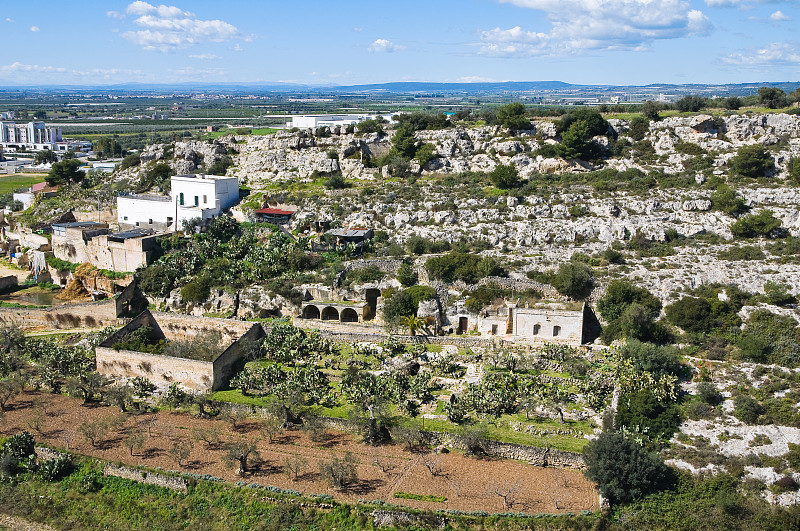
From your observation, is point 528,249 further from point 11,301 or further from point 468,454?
point 11,301

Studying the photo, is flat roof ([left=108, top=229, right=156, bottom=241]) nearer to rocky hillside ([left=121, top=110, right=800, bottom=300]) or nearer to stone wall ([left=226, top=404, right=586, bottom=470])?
rocky hillside ([left=121, top=110, right=800, bottom=300])

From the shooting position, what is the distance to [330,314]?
3809 centimetres

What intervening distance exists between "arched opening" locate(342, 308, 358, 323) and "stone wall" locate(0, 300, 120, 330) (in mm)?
13350

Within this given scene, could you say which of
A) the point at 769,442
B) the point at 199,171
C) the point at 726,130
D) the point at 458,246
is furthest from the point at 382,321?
the point at 726,130

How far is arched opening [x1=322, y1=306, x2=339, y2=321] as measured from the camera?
1490 inches

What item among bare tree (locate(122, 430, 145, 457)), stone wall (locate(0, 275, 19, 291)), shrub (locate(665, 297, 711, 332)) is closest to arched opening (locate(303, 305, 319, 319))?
bare tree (locate(122, 430, 145, 457))

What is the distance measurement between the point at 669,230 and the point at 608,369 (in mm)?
16830

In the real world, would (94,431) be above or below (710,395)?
below

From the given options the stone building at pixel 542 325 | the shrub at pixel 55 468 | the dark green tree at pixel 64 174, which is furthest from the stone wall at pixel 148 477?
the dark green tree at pixel 64 174

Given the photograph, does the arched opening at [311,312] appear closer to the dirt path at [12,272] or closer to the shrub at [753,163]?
the dirt path at [12,272]

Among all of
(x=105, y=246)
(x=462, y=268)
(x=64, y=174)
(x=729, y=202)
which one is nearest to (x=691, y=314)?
(x=462, y=268)

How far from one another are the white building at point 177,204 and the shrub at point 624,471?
36.1 metres

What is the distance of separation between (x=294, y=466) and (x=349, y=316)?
14568 millimetres

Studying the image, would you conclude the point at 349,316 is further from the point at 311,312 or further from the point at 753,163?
the point at 753,163
